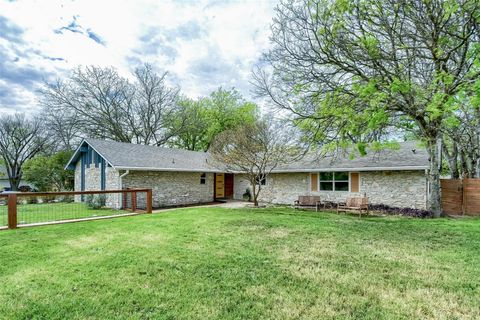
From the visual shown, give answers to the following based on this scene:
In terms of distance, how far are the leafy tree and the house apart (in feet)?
11.4

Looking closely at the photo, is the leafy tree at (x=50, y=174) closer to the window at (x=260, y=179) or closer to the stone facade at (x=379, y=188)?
the window at (x=260, y=179)

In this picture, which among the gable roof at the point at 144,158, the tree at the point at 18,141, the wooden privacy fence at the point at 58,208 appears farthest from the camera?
the tree at the point at 18,141

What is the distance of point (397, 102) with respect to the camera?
8.31 m

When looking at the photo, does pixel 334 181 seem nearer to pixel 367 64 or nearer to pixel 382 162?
pixel 382 162

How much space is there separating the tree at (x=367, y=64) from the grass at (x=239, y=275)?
11.7ft

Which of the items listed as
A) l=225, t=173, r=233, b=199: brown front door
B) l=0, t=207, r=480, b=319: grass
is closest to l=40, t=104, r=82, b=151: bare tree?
l=225, t=173, r=233, b=199: brown front door

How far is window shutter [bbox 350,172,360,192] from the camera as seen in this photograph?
13984 millimetres

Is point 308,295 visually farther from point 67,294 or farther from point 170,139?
point 170,139

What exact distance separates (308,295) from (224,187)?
16.7m

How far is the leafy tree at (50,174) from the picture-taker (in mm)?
20266

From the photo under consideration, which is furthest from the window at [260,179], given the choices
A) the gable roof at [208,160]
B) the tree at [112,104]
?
the tree at [112,104]

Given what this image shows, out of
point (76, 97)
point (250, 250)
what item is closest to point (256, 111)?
point (76, 97)

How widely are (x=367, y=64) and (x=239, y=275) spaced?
8041 millimetres

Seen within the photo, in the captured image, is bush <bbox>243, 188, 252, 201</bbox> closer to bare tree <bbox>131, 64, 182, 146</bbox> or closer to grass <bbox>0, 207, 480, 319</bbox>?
grass <bbox>0, 207, 480, 319</bbox>
